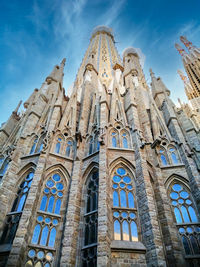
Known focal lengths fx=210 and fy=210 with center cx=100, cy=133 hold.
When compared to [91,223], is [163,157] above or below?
above

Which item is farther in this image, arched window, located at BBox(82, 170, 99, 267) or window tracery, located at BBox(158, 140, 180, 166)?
window tracery, located at BBox(158, 140, 180, 166)

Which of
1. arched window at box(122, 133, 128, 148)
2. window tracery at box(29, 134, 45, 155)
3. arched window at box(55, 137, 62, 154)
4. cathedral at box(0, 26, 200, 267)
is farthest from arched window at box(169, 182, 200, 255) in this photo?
window tracery at box(29, 134, 45, 155)

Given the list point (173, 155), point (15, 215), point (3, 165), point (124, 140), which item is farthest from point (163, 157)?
point (3, 165)

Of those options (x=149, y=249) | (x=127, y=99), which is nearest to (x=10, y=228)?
(x=149, y=249)

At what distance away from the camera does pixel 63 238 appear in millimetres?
9305

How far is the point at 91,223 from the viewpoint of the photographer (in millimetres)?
9859

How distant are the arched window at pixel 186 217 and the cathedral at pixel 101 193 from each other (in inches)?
1.8

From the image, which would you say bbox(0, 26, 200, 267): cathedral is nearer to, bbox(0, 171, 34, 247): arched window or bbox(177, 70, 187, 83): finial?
bbox(0, 171, 34, 247): arched window

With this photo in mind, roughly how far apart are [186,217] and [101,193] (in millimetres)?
4539

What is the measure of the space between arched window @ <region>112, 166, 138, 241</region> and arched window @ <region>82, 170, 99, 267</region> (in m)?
0.94

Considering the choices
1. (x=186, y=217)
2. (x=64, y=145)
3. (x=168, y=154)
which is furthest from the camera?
(x=64, y=145)

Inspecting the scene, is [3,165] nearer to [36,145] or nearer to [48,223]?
[36,145]

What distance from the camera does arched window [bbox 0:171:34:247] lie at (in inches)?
377

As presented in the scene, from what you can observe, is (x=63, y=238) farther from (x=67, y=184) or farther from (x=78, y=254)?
(x=67, y=184)
